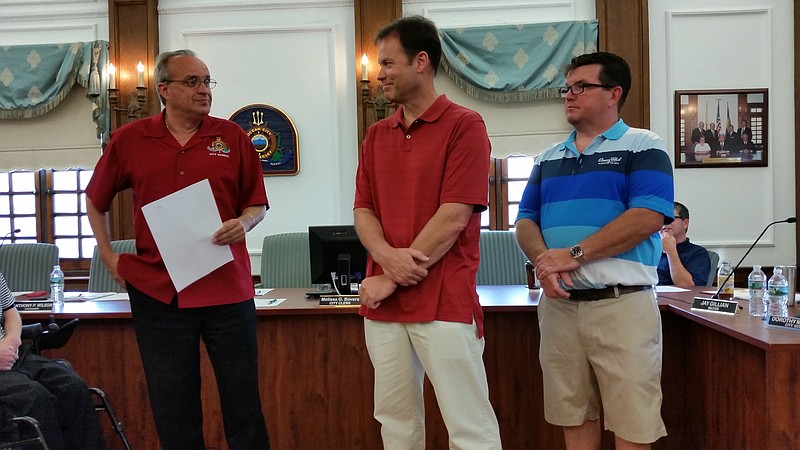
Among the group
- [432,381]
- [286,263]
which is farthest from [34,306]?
[432,381]

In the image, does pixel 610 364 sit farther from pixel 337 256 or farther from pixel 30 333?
pixel 30 333

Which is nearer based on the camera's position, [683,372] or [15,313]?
[15,313]

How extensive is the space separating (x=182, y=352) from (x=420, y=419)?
0.73m

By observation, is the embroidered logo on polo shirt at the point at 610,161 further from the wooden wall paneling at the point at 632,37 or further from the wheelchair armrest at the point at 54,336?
the wooden wall paneling at the point at 632,37

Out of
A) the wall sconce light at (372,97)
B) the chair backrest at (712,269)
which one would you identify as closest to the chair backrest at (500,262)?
the chair backrest at (712,269)

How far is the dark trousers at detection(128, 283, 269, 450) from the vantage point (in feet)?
5.60

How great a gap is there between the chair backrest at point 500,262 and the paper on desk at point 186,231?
6.70ft

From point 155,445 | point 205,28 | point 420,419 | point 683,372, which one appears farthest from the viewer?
point 205,28

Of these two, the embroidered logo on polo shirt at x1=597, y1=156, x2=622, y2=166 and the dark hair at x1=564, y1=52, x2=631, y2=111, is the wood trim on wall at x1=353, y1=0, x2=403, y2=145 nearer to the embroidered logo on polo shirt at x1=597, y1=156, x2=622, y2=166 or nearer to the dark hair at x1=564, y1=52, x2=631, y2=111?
the dark hair at x1=564, y1=52, x2=631, y2=111

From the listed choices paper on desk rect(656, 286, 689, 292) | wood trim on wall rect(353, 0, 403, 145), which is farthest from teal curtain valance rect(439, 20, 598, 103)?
paper on desk rect(656, 286, 689, 292)

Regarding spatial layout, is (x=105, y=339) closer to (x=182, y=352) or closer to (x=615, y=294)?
(x=182, y=352)

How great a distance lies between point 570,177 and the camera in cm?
177

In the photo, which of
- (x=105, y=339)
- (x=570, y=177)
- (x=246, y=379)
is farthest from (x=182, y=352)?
(x=570, y=177)

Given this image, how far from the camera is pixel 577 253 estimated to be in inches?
66.4
